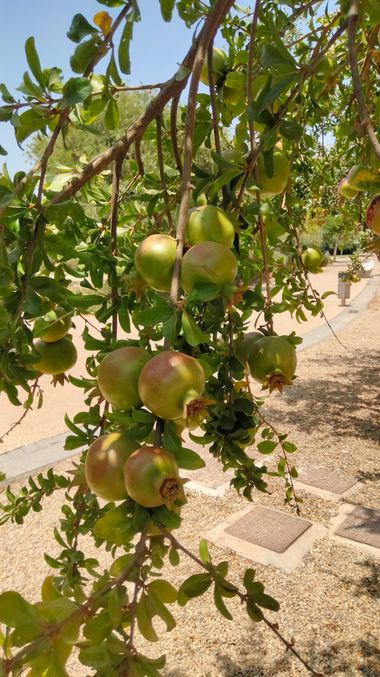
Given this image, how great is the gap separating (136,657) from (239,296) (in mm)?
573

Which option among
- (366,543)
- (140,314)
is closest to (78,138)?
(366,543)

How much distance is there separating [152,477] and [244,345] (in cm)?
58

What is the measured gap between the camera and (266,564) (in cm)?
309

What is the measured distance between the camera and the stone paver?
3.16 metres

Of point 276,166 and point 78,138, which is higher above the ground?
point 78,138

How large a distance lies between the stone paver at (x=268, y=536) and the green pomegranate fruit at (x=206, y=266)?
8.90 feet

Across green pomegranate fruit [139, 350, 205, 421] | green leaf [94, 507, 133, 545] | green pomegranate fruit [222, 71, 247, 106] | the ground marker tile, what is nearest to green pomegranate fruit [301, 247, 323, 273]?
green pomegranate fruit [222, 71, 247, 106]

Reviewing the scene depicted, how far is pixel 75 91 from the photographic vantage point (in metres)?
0.93

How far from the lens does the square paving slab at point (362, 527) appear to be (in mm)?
3289

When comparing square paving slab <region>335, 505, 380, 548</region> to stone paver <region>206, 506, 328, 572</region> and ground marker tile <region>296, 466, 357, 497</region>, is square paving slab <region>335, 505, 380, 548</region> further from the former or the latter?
ground marker tile <region>296, 466, 357, 497</region>

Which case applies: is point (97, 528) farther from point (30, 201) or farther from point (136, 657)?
point (30, 201)

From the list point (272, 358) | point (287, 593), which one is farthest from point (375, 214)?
point (287, 593)

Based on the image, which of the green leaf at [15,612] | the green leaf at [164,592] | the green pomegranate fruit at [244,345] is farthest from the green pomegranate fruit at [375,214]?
the green leaf at [15,612]

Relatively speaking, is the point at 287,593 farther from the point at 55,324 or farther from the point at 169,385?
the point at 169,385
